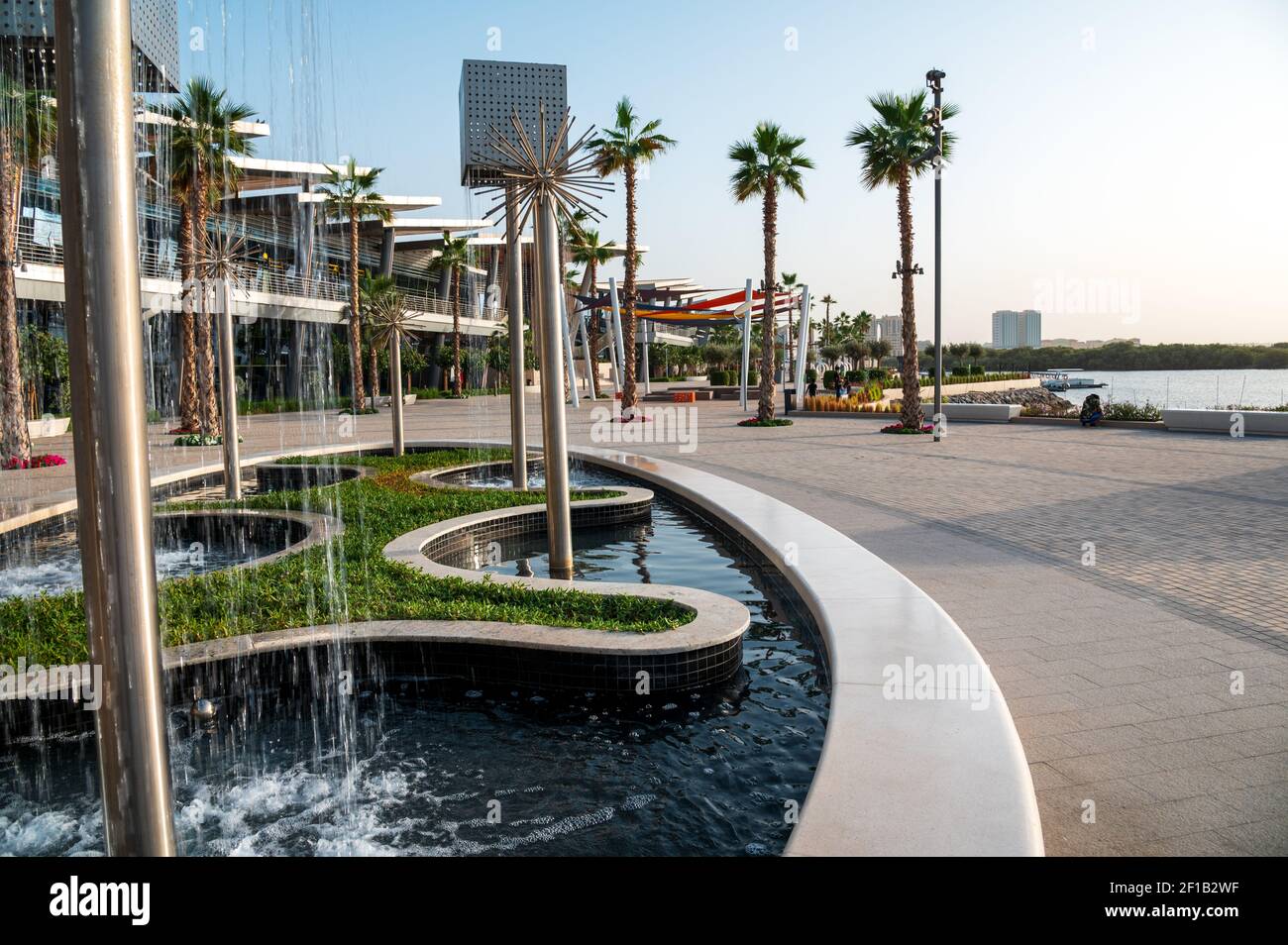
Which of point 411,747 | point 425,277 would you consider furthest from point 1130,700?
point 425,277

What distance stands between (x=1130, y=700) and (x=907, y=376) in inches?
835

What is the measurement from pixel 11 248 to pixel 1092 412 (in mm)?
26274

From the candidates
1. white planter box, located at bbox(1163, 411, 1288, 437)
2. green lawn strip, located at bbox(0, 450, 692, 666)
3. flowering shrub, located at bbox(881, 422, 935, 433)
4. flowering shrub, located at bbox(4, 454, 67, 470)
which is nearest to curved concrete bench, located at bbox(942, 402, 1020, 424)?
flowering shrub, located at bbox(881, 422, 935, 433)

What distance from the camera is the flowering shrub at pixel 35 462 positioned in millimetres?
18344

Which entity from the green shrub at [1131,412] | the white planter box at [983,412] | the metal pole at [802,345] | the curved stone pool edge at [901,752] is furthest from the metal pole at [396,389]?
the green shrub at [1131,412]

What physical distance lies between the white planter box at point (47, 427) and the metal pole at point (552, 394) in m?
24.7

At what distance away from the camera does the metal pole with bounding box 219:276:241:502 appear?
13.8 meters

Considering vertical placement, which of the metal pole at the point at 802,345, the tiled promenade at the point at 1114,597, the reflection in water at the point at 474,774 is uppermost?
the metal pole at the point at 802,345

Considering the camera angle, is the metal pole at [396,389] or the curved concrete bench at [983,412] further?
the curved concrete bench at [983,412]

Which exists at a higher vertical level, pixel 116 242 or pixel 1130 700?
pixel 116 242

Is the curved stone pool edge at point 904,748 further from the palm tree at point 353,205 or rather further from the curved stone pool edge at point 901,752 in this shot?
the palm tree at point 353,205

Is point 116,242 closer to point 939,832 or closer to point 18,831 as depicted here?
point 939,832

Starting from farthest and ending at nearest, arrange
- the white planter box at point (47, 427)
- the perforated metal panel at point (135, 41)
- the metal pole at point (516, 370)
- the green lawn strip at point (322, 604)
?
the white planter box at point (47, 427)
the metal pole at point (516, 370)
the perforated metal panel at point (135, 41)
the green lawn strip at point (322, 604)

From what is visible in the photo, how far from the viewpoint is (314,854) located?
161 inches
